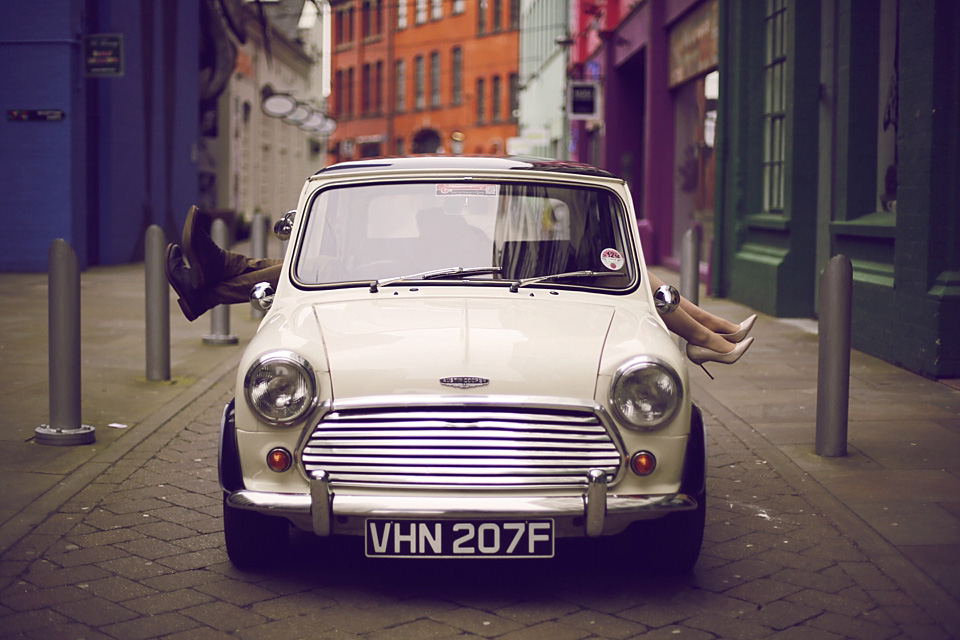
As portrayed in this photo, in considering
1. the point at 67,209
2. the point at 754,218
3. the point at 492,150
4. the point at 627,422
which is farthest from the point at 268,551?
the point at 492,150

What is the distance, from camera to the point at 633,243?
4977 millimetres

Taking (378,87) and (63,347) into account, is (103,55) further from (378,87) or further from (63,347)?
(378,87)

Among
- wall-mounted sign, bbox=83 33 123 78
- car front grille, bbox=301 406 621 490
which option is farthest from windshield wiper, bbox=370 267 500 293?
wall-mounted sign, bbox=83 33 123 78

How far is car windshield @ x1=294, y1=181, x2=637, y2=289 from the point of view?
4.85 metres

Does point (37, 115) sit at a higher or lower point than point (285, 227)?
higher

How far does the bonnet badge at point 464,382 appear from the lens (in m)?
3.95

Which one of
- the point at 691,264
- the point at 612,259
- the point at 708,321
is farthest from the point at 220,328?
the point at 612,259

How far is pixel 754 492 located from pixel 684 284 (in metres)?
5.14

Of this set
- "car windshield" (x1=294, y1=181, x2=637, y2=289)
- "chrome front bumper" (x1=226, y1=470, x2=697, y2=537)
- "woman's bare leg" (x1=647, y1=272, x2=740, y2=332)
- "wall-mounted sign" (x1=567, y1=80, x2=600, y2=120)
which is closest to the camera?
"chrome front bumper" (x1=226, y1=470, x2=697, y2=537)

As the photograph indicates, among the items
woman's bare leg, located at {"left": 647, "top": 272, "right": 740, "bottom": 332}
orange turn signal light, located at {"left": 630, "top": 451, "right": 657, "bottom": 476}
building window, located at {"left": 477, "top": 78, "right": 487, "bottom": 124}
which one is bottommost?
orange turn signal light, located at {"left": 630, "top": 451, "right": 657, "bottom": 476}

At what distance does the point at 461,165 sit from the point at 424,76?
62.0 metres

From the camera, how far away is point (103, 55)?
1781 cm

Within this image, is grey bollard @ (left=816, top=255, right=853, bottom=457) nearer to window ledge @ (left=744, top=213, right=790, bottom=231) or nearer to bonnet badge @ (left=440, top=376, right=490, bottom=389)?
bonnet badge @ (left=440, top=376, right=490, bottom=389)

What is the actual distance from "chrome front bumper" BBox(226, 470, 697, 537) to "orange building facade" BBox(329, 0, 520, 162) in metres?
52.1
